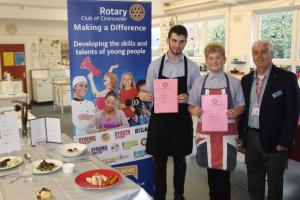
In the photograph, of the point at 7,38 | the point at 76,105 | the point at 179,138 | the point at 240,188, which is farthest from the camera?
the point at 7,38

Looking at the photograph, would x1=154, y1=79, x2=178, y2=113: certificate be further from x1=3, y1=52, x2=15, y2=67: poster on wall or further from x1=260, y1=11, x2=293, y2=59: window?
x1=3, y1=52, x2=15, y2=67: poster on wall

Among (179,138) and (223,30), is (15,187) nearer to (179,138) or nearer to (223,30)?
(179,138)

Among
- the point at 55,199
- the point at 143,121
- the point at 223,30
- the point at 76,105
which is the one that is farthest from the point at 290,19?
the point at 55,199

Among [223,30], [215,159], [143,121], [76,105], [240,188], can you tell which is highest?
[223,30]

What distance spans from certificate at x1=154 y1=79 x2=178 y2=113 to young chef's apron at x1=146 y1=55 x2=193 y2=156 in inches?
2.8

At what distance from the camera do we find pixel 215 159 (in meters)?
2.37

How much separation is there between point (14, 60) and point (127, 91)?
7.40 m

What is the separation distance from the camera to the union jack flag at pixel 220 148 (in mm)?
2336

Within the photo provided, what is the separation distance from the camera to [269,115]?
225 cm

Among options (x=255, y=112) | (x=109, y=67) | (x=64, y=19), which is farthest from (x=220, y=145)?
(x=64, y=19)

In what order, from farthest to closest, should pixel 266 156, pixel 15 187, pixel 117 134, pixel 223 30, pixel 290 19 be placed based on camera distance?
pixel 223 30 < pixel 290 19 < pixel 117 134 < pixel 266 156 < pixel 15 187

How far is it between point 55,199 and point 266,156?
1602mm

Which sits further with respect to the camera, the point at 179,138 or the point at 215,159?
the point at 179,138

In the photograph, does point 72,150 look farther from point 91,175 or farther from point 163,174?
point 163,174
